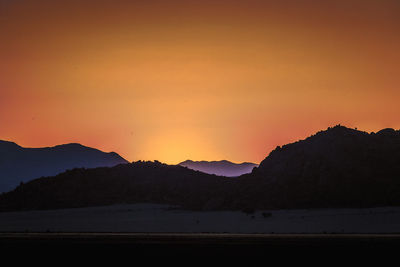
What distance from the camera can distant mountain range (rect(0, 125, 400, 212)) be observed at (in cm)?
6888

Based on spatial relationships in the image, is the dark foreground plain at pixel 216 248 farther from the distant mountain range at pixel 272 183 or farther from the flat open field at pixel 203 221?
the distant mountain range at pixel 272 183

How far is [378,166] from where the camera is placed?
236 feet

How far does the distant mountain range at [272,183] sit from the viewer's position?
2712 inches

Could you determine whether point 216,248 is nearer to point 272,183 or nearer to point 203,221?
point 203,221

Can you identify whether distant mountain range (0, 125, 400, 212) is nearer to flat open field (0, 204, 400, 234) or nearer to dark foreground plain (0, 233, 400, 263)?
flat open field (0, 204, 400, 234)

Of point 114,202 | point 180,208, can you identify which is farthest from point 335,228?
point 114,202

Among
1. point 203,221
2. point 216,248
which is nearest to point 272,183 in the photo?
point 203,221

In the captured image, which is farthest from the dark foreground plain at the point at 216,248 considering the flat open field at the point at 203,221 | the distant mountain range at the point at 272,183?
the distant mountain range at the point at 272,183

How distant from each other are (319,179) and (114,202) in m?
26.8

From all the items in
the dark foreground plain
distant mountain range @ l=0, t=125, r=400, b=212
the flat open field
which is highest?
distant mountain range @ l=0, t=125, r=400, b=212

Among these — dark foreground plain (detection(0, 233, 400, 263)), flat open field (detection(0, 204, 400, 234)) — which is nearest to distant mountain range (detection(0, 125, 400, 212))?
flat open field (detection(0, 204, 400, 234))

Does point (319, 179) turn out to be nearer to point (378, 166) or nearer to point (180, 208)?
point (378, 166)

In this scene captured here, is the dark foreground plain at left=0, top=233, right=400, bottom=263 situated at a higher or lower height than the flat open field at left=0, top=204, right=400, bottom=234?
lower

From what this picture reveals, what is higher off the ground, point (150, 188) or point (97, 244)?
point (150, 188)
